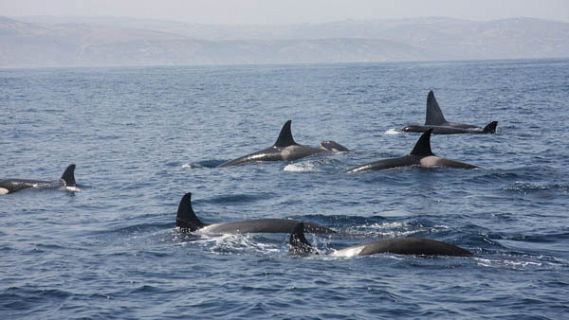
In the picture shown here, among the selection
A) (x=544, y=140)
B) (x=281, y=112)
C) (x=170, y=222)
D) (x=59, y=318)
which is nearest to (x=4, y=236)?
(x=170, y=222)

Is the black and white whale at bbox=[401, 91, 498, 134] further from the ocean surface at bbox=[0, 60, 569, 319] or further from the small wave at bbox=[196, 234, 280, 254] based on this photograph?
the small wave at bbox=[196, 234, 280, 254]

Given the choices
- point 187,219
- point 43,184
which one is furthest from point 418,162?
point 43,184

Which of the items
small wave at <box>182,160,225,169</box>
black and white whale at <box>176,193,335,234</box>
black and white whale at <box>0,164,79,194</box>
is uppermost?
black and white whale at <box>176,193,335,234</box>

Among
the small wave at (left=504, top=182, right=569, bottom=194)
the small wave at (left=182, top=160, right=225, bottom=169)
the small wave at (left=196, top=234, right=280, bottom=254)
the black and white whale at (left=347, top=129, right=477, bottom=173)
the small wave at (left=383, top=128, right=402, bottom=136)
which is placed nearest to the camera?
the small wave at (left=196, top=234, right=280, bottom=254)

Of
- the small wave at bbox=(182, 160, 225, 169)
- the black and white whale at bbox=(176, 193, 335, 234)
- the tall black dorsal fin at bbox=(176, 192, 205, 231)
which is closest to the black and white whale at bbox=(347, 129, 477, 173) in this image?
the small wave at bbox=(182, 160, 225, 169)

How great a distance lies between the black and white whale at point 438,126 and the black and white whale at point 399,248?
23.0 metres

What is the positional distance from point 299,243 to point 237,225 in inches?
100

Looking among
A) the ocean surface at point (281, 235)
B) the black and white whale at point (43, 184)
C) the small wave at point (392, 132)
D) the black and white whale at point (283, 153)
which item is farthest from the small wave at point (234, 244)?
the small wave at point (392, 132)

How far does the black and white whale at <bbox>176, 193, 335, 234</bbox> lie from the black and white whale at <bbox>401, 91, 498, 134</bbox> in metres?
21.3

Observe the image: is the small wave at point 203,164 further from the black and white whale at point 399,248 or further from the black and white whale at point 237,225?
the black and white whale at point 399,248

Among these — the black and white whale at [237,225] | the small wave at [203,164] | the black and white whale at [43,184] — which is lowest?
the small wave at [203,164]

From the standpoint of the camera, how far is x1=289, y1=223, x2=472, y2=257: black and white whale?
52.7ft

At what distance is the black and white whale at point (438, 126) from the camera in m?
38.9

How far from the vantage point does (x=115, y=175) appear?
29328mm
